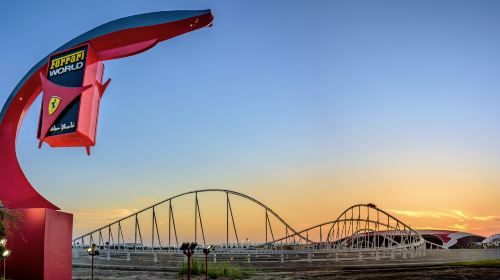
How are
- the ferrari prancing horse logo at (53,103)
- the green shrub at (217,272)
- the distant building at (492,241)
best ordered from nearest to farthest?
1. the ferrari prancing horse logo at (53,103)
2. the green shrub at (217,272)
3. the distant building at (492,241)

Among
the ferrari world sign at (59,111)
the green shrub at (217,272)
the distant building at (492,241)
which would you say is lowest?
the distant building at (492,241)

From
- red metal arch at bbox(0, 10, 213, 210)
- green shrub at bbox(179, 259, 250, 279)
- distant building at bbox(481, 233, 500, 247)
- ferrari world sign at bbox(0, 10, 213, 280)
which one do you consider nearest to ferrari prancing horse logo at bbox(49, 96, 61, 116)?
ferrari world sign at bbox(0, 10, 213, 280)

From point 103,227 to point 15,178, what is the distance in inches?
2404

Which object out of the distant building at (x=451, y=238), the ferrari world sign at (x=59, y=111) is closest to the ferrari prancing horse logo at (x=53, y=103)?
the ferrari world sign at (x=59, y=111)

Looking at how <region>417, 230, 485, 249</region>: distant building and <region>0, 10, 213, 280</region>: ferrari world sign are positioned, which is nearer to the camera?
<region>0, 10, 213, 280</region>: ferrari world sign

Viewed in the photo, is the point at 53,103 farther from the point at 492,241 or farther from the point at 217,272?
the point at 492,241

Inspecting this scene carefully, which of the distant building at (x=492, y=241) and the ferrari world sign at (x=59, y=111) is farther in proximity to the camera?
the distant building at (x=492, y=241)

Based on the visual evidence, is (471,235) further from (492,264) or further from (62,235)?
(62,235)

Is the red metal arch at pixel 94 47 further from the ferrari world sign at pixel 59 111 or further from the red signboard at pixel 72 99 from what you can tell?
the red signboard at pixel 72 99

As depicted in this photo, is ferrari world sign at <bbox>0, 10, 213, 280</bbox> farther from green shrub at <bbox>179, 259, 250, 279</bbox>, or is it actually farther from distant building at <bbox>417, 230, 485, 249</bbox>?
distant building at <bbox>417, 230, 485, 249</bbox>

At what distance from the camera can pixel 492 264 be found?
49000mm

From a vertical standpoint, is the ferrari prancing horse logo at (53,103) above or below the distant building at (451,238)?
above

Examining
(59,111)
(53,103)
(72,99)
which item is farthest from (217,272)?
(72,99)

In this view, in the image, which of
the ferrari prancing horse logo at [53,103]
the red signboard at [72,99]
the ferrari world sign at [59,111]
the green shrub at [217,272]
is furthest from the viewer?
the green shrub at [217,272]
